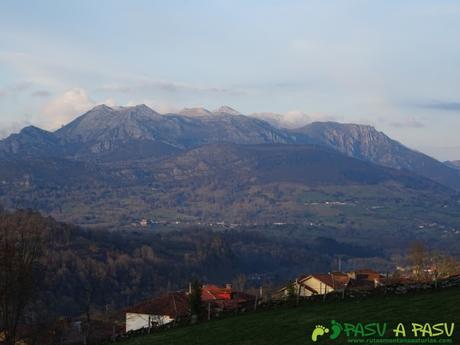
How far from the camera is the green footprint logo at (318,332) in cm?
2484

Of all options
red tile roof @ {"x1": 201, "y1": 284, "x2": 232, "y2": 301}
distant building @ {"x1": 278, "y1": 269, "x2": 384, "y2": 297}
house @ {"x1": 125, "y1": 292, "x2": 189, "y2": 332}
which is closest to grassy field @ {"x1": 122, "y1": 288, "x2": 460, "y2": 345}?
house @ {"x1": 125, "y1": 292, "x2": 189, "y2": 332}

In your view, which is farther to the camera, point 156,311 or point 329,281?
point 329,281

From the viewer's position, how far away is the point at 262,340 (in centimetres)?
2745

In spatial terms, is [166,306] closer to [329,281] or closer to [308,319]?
[329,281]

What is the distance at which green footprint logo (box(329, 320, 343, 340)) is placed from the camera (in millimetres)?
24316

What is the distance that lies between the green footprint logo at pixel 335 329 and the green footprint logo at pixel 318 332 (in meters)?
0.31

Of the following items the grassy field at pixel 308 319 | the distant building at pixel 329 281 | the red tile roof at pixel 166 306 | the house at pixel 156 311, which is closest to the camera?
the grassy field at pixel 308 319

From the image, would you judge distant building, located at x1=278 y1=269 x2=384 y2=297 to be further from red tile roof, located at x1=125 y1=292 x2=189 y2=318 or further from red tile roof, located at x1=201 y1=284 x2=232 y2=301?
red tile roof, located at x1=125 y1=292 x2=189 y2=318

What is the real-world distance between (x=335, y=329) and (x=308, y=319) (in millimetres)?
5174

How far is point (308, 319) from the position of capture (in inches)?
1208
